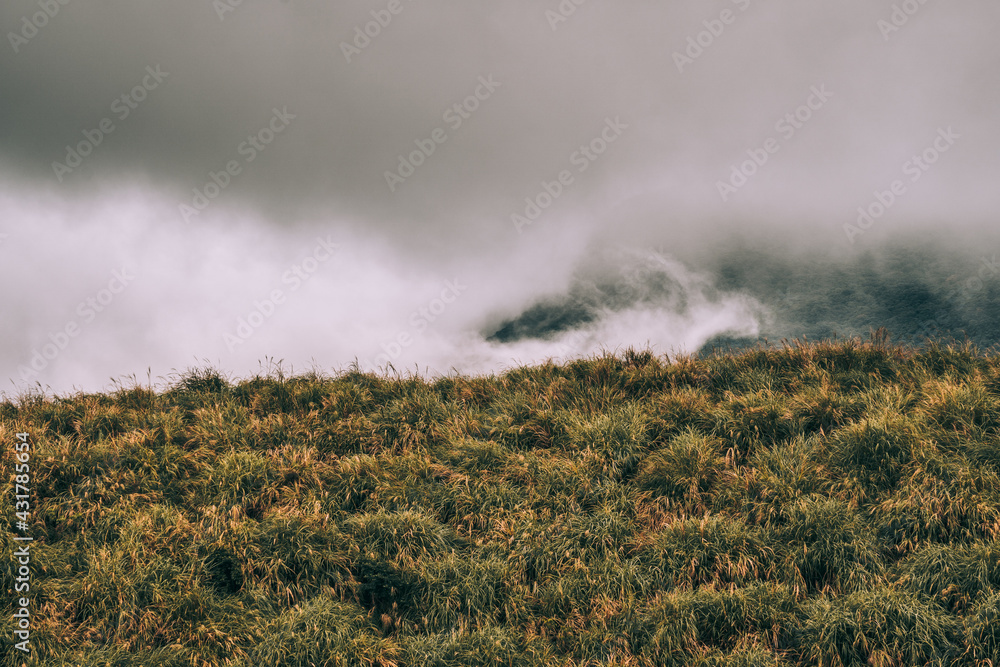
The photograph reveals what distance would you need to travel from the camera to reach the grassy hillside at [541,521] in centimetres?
455

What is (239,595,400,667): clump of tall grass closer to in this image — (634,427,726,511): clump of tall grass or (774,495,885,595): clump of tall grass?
(634,427,726,511): clump of tall grass

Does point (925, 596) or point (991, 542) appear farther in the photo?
point (991, 542)

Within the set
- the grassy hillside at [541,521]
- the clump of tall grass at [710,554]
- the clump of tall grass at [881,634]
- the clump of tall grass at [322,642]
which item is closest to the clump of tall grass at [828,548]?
the grassy hillside at [541,521]

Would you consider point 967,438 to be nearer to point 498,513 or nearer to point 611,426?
point 611,426

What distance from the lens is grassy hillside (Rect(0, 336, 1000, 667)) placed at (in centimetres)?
455

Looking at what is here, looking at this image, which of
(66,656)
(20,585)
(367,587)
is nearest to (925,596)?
(367,587)

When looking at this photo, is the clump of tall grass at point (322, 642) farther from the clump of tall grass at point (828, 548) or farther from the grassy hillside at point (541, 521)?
the clump of tall grass at point (828, 548)

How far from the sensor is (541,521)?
592 centimetres

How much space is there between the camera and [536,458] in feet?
22.0

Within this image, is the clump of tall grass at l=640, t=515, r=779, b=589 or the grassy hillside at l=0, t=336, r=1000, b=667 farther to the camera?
the clump of tall grass at l=640, t=515, r=779, b=589

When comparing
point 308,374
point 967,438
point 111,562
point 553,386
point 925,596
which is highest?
point 308,374

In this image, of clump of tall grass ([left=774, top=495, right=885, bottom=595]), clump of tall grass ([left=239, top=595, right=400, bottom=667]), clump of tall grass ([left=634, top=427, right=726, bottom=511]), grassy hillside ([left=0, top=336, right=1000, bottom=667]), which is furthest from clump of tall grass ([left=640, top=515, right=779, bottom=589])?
clump of tall grass ([left=239, top=595, right=400, bottom=667])

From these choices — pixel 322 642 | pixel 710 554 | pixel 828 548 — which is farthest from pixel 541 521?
pixel 828 548

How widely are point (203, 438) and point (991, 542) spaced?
8.02 meters
